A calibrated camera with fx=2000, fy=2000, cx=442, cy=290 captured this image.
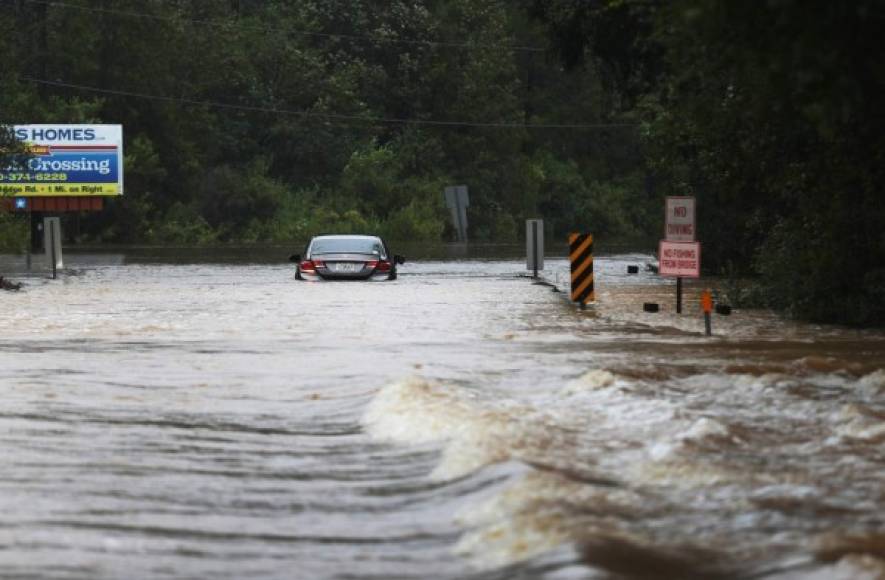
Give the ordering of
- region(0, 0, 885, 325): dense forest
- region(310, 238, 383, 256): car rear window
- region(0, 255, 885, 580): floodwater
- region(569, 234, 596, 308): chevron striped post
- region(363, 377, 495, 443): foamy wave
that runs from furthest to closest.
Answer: region(0, 0, 885, 325): dense forest, region(310, 238, 383, 256): car rear window, region(569, 234, 596, 308): chevron striped post, region(363, 377, 495, 443): foamy wave, region(0, 255, 885, 580): floodwater

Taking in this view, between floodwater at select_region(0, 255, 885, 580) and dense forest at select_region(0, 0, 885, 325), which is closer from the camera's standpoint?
floodwater at select_region(0, 255, 885, 580)

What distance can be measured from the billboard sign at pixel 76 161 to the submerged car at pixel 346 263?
85.3 ft

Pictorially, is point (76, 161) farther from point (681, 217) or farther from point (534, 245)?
point (681, 217)

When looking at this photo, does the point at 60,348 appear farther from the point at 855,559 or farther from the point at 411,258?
the point at 411,258

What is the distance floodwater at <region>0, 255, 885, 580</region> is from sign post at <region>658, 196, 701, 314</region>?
2249 mm

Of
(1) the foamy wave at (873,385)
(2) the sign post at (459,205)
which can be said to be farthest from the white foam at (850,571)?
(2) the sign post at (459,205)

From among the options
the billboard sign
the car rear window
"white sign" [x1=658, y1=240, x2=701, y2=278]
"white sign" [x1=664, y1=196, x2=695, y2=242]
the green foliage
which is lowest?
the green foliage

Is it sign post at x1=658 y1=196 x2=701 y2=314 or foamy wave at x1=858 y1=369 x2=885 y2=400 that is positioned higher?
sign post at x1=658 y1=196 x2=701 y2=314

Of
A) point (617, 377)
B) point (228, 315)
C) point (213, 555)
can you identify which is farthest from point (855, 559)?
point (228, 315)

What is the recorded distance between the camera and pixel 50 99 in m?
81.6

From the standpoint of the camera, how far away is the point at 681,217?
2875 centimetres

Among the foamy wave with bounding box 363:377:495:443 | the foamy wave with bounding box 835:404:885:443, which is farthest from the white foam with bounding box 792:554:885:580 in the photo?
the foamy wave with bounding box 363:377:495:443

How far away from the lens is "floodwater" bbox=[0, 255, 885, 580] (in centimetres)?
953

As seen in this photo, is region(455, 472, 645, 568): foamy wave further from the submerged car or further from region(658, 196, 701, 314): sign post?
the submerged car
